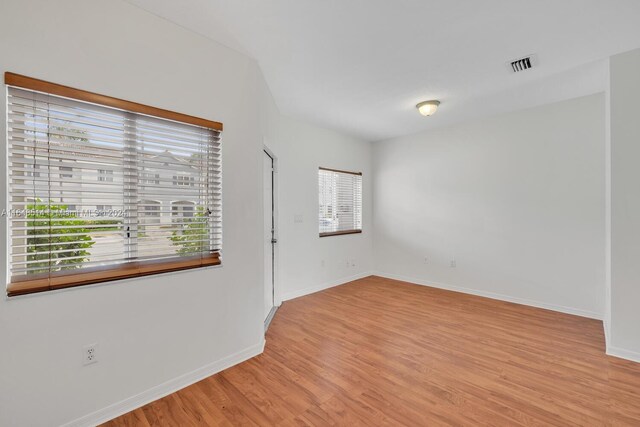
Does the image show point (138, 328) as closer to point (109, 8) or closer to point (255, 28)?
point (109, 8)

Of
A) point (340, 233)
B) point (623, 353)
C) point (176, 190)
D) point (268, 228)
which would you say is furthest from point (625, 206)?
point (176, 190)

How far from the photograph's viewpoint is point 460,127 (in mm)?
4402

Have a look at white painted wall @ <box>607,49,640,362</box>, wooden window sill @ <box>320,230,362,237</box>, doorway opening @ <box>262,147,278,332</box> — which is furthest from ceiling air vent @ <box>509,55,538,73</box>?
wooden window sill @ <box>320,230,362,237</box>

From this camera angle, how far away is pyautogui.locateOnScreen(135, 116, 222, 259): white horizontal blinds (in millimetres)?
1983

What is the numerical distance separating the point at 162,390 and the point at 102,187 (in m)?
1.52

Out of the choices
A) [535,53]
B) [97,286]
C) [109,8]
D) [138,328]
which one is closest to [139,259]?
[97,286]

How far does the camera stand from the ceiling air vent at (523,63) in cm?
246

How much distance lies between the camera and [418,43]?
88.8 inches

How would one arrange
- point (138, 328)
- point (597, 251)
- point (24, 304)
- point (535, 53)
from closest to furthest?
point (24, 304) → point (138, 328) → point (535, 53) → point (597, 251)

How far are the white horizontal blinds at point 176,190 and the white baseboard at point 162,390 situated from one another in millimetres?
946

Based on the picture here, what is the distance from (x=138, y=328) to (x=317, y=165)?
3298 millimetres

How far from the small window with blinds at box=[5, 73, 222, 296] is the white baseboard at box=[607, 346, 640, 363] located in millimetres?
3685

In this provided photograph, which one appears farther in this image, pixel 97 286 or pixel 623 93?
pixel 623 93

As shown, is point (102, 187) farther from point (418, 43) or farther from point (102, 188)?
point (418, 43)
